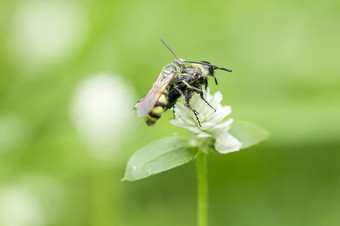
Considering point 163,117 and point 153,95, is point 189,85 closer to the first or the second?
point 153,95

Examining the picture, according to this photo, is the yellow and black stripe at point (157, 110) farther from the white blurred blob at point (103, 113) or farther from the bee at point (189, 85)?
the white blurred blob at point (103, 113)

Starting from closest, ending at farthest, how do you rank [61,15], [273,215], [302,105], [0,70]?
[273,215] < [302,105] < [0,70] < [61,15]

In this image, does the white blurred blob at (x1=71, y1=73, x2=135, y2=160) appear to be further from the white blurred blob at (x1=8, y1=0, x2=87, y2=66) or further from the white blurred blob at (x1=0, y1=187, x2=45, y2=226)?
the white blurred blob at (x1=8, y1=0, x2=87, y2=66)

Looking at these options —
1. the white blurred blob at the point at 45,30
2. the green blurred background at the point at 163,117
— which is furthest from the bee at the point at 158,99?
the white blurred blob at the point at 45,30

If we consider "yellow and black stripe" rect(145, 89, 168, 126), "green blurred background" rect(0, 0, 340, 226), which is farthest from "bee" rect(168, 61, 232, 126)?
"green blurred background" rect(0, 0, 340, 226)

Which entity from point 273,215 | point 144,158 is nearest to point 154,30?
point 273,215

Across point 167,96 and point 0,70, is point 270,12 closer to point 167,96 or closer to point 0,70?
point 0,70
